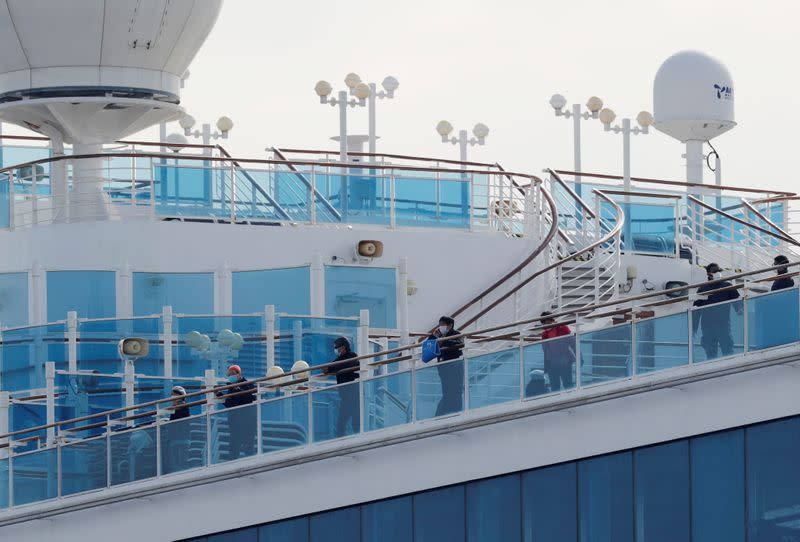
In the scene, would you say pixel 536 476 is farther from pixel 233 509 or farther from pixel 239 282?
pixel 239 282

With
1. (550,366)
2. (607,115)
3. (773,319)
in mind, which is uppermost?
(607,115)

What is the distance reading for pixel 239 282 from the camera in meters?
32.1

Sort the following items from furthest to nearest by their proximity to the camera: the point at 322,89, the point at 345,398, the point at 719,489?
the point at 322,89 < the point at 345,398 < the point at 719,489

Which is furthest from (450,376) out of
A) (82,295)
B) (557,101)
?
(557,101)

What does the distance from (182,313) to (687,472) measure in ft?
33.9

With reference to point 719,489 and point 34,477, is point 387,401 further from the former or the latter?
point 34,477

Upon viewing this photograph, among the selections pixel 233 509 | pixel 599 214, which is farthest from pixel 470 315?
pixel 233 509

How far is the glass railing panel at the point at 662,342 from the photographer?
24.9 metres

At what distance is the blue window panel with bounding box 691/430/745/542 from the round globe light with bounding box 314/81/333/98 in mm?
15350

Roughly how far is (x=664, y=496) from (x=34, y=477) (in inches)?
334

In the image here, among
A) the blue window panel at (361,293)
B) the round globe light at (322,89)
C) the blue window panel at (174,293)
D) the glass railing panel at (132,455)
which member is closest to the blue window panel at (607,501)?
the glass railing panel at (132,455)

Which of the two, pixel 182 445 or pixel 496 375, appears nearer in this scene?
pixel 496 375

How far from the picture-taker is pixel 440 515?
2575cm

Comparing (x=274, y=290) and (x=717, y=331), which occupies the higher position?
(x=274, y=290)
